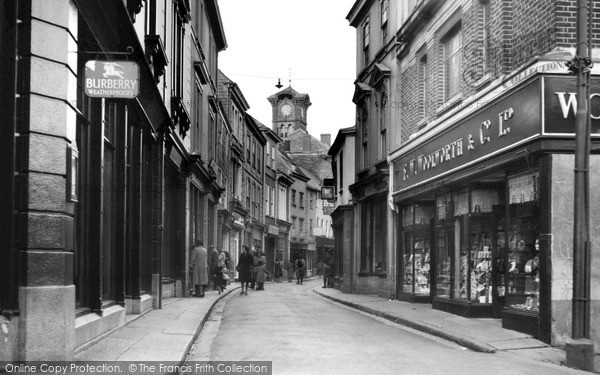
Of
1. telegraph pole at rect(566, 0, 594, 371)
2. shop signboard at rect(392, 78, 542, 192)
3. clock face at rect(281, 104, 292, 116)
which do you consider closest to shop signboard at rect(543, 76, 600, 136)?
shop signboard at rect(392, 78, 542, 192)

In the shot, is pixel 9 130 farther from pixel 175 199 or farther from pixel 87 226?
pixel 175 199

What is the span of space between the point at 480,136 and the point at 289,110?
311 feet

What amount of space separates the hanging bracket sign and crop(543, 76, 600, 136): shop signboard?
5.89m

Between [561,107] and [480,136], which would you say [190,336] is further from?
[480,136]

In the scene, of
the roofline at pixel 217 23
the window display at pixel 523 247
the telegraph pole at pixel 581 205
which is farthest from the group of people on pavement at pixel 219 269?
the telegraph pole at pixel 581 205

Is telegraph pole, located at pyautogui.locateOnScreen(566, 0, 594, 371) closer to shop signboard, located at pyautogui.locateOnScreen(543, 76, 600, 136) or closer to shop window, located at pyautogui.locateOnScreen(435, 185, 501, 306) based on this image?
shop signboard, located at pyautogui.locateOnScreen(543, 76, 600, 136)

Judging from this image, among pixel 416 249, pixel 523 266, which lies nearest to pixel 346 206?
pixel 416 249

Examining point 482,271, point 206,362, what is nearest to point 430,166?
point 482,271

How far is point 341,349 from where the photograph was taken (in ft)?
34.2

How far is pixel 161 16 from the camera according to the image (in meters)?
17.4

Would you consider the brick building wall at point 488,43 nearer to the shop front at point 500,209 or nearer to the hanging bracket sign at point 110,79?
the shop front at point 500,209

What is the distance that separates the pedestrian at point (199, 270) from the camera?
22078mm

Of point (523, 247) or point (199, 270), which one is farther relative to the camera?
point (199, 270)

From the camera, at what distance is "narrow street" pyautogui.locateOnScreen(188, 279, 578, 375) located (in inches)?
Result: 350
